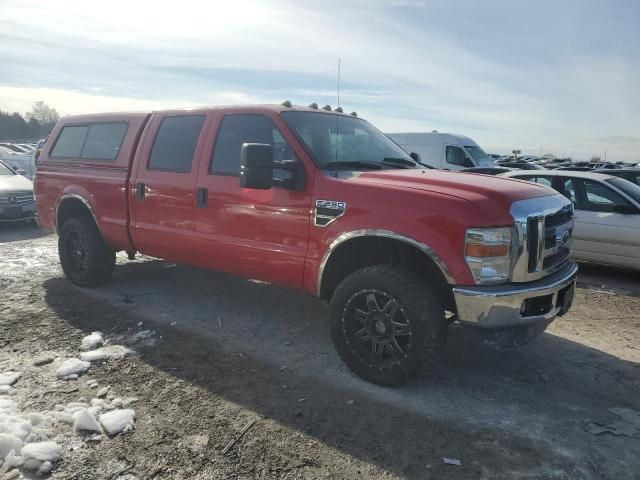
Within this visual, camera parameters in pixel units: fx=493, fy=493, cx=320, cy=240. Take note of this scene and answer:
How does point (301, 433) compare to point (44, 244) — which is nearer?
point (301, 433)

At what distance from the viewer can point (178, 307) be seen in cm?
502

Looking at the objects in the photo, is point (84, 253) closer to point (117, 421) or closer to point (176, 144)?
point (176, 144)

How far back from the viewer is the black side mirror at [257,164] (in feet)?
11.4

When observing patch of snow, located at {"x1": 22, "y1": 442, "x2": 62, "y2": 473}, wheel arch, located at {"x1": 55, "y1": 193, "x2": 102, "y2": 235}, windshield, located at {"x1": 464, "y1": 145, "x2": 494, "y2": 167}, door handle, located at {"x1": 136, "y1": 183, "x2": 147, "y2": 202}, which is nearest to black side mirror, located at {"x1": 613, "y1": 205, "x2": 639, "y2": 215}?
door handle, located at {"x1": 136, "y1": 183, "x2": 147, "y2": 202}

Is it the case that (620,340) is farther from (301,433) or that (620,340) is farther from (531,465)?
(301,433)

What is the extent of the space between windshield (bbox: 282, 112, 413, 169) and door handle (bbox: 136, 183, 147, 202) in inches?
65.1

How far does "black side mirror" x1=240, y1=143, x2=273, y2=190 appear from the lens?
348cm

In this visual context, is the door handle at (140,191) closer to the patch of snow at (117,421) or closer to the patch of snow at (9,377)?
the patch of snow at (9,377)

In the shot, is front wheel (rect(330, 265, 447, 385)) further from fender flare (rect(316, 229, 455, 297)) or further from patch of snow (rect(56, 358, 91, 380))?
patch of snow (rect(56, 358, 91, 380))

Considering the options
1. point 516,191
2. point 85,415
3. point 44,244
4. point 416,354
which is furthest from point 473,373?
point 44,244

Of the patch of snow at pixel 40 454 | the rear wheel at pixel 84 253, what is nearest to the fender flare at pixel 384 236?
the patch of snow at pixel 40 454

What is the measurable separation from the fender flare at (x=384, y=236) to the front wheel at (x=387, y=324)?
0.66 ft

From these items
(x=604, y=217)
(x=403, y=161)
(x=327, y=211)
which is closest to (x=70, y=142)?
(x=327, y=211)

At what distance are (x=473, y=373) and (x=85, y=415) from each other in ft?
8.82
